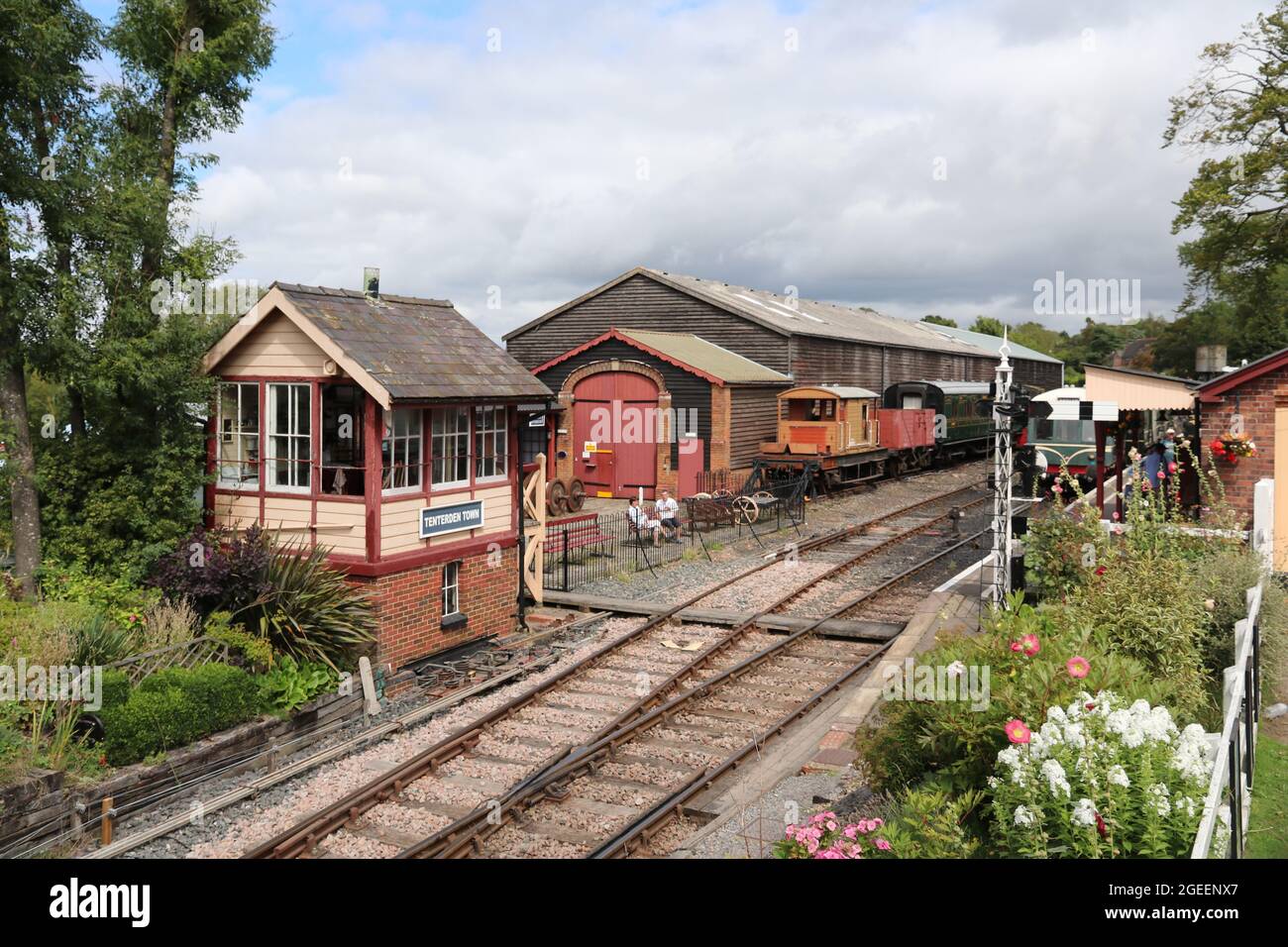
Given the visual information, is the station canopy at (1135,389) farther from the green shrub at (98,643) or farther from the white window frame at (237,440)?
the green shrub at (98,643)

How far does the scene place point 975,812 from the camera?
6.23 m

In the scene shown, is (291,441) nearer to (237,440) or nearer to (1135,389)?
(237,440)

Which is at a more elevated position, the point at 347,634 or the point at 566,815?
the point at 347,634

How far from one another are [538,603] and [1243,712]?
1091 centimetres

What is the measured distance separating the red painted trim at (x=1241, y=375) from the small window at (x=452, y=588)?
1066 centimetres

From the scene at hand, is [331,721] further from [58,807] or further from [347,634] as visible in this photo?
[58,807]

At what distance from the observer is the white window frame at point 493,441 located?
14.4 metres

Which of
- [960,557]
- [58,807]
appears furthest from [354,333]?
[960,557]

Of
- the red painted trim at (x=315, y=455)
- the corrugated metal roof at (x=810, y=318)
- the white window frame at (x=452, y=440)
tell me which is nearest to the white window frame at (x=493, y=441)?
the white window frame at (x=452, y=440)

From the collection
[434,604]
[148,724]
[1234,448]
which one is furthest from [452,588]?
[1234,448]

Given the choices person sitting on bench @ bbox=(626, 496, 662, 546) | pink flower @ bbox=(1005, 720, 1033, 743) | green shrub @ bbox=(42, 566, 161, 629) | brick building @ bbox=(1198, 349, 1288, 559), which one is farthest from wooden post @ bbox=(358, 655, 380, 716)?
brick building @ bbox=(1198, 349, 1288, 559)

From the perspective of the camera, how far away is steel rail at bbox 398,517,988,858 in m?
8.15

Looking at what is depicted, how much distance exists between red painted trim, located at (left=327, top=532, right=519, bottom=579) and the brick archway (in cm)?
1344

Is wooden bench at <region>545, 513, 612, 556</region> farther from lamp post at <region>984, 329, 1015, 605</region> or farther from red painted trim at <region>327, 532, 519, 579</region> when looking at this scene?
lamp post at <region>984, 329, 1015, 605</region>
